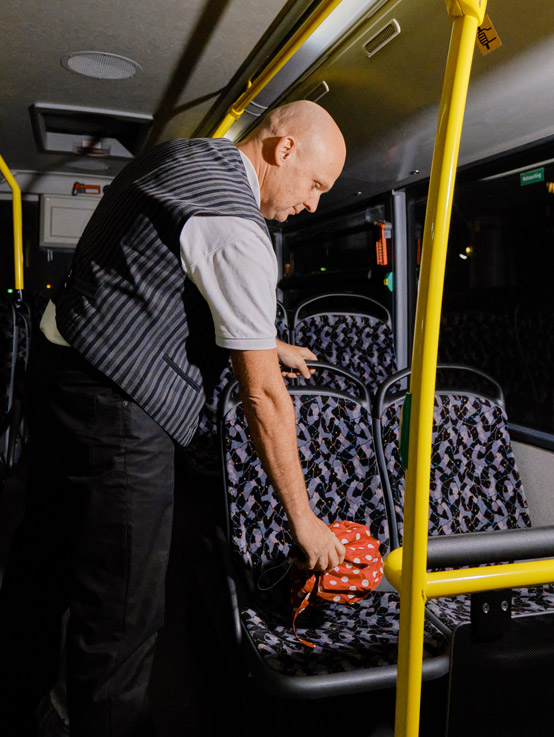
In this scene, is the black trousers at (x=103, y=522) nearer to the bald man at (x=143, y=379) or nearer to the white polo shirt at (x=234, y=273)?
the bald man at (x=143, y=379)

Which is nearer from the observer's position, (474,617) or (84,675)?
(474,617)

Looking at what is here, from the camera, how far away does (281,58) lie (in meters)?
2.38

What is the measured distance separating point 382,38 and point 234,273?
1.33m

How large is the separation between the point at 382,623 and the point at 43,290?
5.12m

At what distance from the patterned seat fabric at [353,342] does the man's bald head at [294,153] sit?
6.33 ft

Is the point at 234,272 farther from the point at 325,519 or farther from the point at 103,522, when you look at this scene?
the point at 325,519

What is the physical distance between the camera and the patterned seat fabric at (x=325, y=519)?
1.62m

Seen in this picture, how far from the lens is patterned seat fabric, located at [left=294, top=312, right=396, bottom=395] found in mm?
3570

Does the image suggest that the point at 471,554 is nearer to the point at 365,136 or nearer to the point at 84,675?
the point at 84,675

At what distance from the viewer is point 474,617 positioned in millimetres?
974

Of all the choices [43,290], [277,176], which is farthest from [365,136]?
[43,290]

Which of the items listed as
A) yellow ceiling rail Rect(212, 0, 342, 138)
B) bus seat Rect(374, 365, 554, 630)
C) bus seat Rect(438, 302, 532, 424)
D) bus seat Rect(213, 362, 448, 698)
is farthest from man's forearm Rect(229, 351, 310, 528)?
bus seat Rect(438, 302, 532, 424)

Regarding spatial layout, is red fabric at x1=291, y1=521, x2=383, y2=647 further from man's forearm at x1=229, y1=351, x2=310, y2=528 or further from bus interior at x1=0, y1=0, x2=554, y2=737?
man's forearm at x1=229, y1=351, x2=310, y2=528

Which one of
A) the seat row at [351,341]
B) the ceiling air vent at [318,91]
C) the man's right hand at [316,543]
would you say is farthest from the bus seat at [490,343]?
the man's right hand at [316,543]
